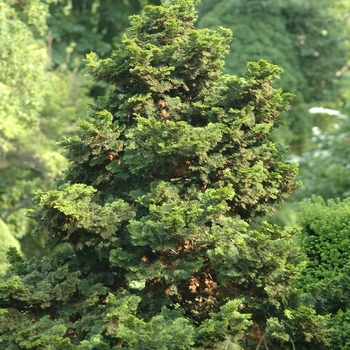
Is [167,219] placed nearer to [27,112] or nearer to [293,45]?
[27,112]

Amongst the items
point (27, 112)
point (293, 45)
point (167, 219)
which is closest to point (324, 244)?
point (167, 219)

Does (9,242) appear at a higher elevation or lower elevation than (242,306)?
higher

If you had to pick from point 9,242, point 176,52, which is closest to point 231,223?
point 176,52

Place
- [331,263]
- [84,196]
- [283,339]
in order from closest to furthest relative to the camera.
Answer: [283,339]
[84,196]
[331,263]

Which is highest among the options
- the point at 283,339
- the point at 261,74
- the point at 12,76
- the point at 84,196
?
the point at 12,76

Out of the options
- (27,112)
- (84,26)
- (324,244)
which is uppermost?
(84,26)

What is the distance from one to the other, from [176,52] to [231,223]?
210cm

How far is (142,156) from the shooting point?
8.16 m

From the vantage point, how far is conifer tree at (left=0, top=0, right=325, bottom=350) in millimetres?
7469

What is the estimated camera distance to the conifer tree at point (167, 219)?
7469 millimetres

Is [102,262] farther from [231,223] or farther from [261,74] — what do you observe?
[261,74]

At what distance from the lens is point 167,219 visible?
744cm

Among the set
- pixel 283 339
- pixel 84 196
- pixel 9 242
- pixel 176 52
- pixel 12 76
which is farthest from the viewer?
pixel 12 76

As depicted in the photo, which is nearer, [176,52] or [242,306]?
[242,306]
